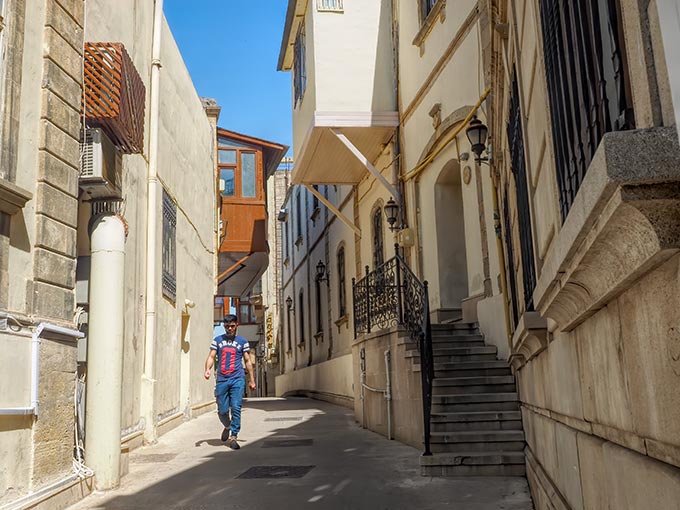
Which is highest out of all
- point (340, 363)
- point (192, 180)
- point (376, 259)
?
point (192, 180)

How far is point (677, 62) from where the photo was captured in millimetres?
1428

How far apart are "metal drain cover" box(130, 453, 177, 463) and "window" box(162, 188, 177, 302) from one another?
312cm

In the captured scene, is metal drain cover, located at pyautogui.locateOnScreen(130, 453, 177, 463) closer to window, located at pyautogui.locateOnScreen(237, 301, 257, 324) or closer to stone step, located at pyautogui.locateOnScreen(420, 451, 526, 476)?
stone step, located at pyautogui.locateOnScreen(420, 451, 526, 476)

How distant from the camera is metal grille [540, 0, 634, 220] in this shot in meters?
1.89

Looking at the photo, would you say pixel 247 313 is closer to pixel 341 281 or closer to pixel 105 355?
pixel 341 281

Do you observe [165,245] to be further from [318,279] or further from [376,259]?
[318,279]

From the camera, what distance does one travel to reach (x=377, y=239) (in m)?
16.1

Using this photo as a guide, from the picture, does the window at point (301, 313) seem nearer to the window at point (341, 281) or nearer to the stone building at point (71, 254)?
the window at point (341, 281)

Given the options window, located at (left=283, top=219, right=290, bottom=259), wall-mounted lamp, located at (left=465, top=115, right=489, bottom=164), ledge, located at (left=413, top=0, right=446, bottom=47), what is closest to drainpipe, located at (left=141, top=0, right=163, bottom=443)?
wall-mounted lamp, located at (left=465, top=115, right=489, bottom=164)

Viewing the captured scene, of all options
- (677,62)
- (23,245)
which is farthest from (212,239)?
(677,62)

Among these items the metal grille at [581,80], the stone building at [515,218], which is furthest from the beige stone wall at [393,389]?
the metal grille at [581,80]

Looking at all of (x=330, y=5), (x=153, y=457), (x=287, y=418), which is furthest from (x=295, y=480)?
(x=330, y=5)

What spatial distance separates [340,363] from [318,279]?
442cm

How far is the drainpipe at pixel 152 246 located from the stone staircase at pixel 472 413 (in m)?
3.43
